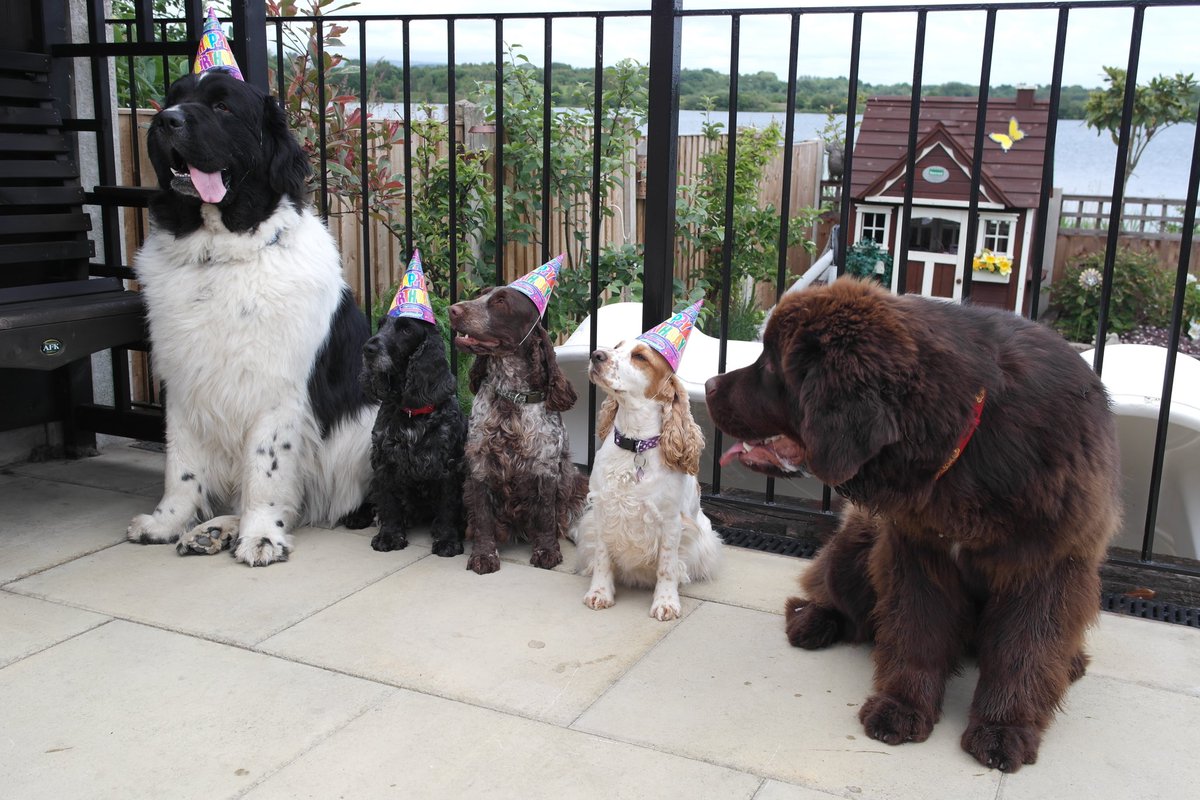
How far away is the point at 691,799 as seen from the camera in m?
2.24

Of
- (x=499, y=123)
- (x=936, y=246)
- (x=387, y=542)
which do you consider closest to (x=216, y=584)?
(x=387, y=542)

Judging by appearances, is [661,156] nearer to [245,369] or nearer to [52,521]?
[245,369]

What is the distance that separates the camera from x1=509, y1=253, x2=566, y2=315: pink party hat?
11.3ft

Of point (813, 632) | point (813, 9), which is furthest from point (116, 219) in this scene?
point (813, 632)

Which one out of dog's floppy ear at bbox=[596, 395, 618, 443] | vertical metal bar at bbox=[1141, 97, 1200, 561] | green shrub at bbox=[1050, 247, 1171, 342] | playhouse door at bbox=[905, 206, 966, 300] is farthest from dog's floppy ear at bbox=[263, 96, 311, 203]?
green shrub at bbox=[1050, 247, 1171, 342]

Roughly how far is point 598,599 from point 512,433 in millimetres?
661

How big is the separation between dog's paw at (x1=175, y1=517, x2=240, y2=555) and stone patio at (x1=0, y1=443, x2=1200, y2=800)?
0.06 m

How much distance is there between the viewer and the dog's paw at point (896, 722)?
2490mm

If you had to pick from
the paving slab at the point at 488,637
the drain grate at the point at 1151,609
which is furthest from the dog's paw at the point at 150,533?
the drain grate at the point at 1151,609

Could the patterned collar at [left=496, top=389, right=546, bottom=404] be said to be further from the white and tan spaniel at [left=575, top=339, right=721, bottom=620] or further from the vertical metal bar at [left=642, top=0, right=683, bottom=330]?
the vertical metal bar at [left=642, top=0, right=683, bottom=330]

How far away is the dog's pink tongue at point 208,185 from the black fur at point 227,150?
29mm

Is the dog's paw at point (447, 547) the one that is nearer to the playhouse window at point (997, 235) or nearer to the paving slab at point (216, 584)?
the paving slab at point (216, 584)

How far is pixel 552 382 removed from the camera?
354 cm

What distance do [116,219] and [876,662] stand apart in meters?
3.89
